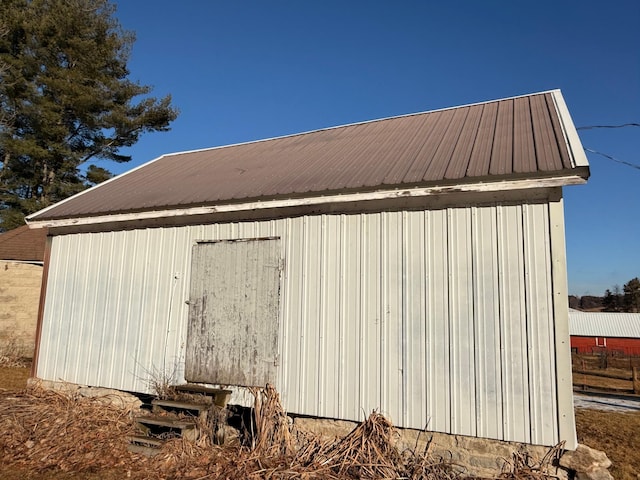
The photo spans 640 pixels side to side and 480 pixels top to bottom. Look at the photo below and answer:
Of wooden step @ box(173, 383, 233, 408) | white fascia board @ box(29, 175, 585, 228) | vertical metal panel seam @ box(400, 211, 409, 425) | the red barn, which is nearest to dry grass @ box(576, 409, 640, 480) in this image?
vertical metal panel seam @ box(400, 211, 409, 425)

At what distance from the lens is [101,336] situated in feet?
24.3

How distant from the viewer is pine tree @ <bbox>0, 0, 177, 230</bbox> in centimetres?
2173

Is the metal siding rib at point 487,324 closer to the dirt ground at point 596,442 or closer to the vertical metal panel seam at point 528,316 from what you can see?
the vertical metal panel seam at point 528,316

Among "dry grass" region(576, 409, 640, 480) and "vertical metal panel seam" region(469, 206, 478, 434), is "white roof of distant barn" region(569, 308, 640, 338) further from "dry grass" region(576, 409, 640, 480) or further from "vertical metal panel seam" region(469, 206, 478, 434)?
"vertical metal panel seam" region(469, 206, 478, 434)

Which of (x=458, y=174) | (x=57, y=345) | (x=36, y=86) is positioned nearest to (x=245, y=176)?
(x=458, y=174)

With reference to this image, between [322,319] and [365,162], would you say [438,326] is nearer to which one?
[322,319]

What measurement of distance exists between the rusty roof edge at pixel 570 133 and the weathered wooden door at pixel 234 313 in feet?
12.1

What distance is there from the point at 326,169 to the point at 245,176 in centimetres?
154

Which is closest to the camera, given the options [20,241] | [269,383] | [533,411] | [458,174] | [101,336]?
[533,411]

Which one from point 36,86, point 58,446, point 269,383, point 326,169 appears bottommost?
point 58,446

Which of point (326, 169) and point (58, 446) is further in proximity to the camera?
point (326, 169)

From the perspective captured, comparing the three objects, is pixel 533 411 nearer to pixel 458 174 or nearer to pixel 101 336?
pixel 458 174

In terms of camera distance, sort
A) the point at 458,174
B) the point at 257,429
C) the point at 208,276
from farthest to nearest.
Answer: the point at 208,276 → the point at 257,429 → the point at 458,174

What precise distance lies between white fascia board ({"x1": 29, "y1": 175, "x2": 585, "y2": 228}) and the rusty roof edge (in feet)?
0.79
